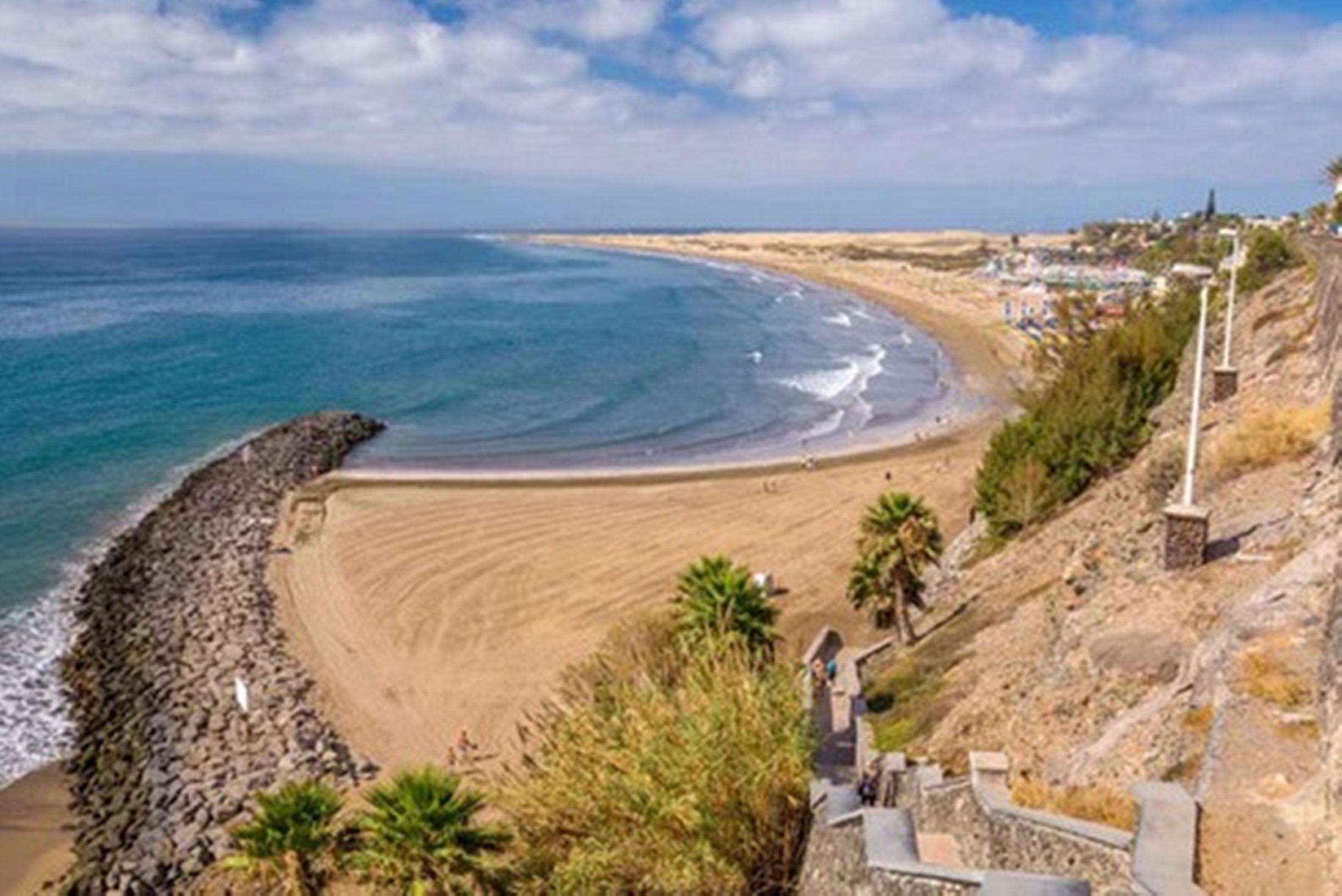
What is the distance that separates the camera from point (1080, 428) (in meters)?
32.3

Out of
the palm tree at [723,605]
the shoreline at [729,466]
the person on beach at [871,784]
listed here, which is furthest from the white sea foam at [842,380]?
the person on beach at [871,784]

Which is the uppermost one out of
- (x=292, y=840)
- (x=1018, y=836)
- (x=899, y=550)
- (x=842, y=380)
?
(x=1018, y=836)

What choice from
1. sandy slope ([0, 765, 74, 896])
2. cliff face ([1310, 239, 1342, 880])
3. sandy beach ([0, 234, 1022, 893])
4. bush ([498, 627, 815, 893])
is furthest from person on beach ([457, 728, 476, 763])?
cliff face ([1310, 239, 1342, 880])

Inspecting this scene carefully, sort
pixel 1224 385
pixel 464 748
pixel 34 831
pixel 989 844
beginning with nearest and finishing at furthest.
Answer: pixel 989 844, pixel 34 831, pixel 464 748, pixel 1224 385

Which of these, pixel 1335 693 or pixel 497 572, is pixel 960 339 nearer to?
pixel 497 572

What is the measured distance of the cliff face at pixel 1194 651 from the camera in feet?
35.8

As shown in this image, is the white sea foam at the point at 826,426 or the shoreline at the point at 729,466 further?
the white sea foam at the point at 826,426

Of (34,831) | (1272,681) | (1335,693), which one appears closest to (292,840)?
(34,831)

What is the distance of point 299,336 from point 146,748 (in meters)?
77.4

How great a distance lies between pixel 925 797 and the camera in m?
14.2

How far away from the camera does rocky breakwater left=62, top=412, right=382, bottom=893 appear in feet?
74.6

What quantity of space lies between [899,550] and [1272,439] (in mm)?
8215

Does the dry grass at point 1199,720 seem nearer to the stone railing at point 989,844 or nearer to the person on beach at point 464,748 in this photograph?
the stone railing at point 989,844

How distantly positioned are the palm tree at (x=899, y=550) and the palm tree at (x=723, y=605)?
166 inches
